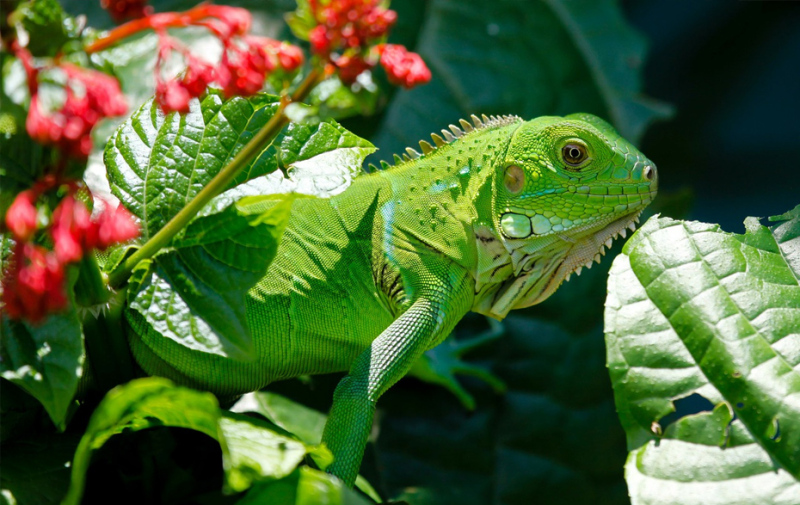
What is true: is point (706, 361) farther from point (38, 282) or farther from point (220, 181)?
point (38, 282)

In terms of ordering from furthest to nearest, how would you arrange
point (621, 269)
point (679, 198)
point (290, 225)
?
1. point (679, 198)
2. point (290, 225)
3. point (621, 269)

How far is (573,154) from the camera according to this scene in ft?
5.05

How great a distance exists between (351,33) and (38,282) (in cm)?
44

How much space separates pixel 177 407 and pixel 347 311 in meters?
0.50

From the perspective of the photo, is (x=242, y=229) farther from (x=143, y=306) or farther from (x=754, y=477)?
(x=754, y=477)

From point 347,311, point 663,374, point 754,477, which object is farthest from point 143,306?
point 754,477

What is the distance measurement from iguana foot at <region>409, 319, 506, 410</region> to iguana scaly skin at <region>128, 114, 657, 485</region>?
58cm

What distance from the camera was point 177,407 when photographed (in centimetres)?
105

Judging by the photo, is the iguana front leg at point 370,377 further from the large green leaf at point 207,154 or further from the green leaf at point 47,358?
the green leaf at point 47,358

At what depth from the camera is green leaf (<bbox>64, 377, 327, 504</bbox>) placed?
0.99m

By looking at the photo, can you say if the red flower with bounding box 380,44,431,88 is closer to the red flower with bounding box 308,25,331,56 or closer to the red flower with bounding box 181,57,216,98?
the red flower with bounding box 308,25,331,56

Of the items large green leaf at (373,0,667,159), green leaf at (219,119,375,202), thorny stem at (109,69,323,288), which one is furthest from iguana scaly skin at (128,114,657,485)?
large green leaf at (373,0,667,159)

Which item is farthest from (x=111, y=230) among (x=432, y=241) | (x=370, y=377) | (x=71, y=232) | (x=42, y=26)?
(x=432, y=241)

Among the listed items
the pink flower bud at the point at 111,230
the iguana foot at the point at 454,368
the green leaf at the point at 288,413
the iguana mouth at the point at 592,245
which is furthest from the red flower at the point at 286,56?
the iguana foot at the point at 454,368
